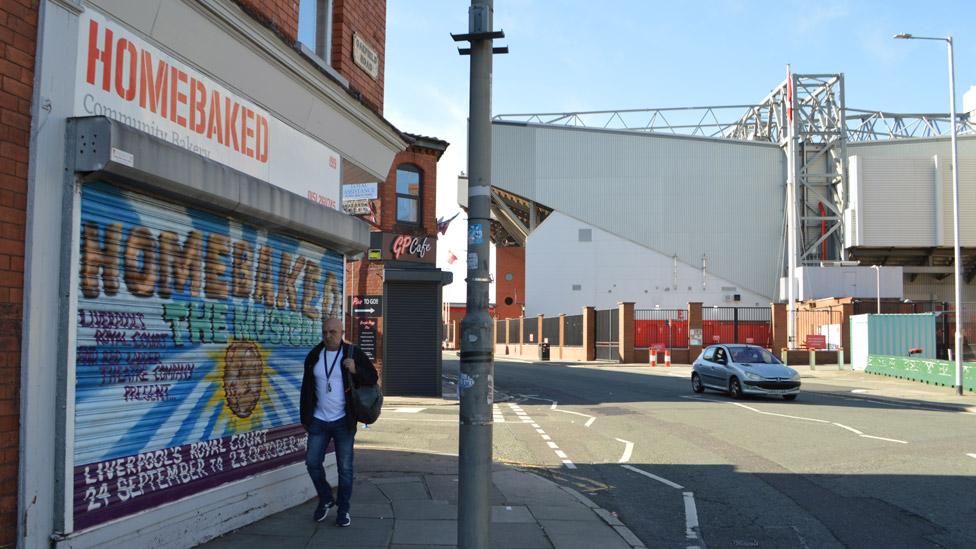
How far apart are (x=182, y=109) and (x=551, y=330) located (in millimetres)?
53012

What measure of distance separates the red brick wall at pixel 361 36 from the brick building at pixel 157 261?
2.25ft

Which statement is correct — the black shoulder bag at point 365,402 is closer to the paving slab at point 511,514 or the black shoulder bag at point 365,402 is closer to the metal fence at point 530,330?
the paving slab at point 511,514

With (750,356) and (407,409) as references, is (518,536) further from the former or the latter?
(750,356)

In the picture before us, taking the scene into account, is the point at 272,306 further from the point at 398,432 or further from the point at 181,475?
the point at 398,432

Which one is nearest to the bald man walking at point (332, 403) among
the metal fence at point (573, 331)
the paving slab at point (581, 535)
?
the paving slab at point (581, 535)

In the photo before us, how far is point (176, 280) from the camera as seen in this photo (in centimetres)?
629

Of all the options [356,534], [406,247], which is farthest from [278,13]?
[406,247]

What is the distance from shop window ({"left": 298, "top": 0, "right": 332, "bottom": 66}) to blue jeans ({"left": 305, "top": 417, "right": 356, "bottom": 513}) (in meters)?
4.61

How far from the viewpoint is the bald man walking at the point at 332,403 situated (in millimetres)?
6902

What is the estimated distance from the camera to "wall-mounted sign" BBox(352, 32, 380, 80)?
32.9 ft

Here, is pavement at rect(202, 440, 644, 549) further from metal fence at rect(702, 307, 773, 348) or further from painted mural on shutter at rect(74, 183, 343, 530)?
metal fence at rect(702, 307, 773, 348)

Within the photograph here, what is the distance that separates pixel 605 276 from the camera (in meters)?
61.2

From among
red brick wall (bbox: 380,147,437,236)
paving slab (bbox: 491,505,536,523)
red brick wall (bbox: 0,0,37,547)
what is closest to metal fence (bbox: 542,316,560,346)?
red brick wall (bbox: 380,147,437,236)

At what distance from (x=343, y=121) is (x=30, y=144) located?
15.8 feet
